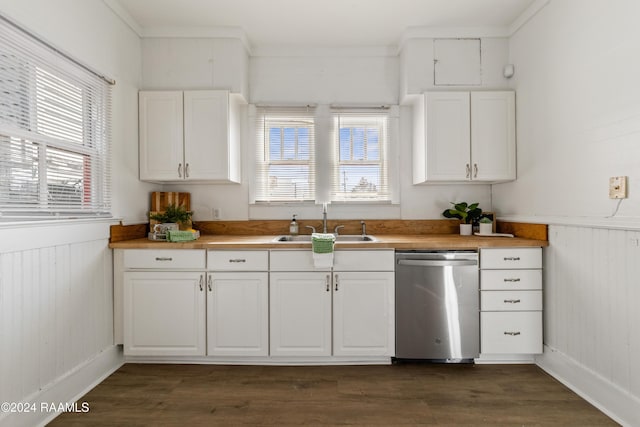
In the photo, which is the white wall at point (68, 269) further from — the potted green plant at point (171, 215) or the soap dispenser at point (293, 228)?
the soap dispenser at point (293, 228)

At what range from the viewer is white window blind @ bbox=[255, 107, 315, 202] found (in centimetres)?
330

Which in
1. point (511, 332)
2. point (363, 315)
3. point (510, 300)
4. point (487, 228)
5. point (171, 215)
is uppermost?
point (171, 215)

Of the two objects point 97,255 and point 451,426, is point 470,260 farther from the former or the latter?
point 97,255

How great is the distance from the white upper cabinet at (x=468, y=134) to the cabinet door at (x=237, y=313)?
1746mm

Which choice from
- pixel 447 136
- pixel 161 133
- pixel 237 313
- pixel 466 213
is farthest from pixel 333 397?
pixel 161 133

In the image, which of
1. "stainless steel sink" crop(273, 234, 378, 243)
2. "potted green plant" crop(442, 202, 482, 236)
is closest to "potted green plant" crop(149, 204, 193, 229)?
"stainless steel sink" crop(273, 234, 378, 243)

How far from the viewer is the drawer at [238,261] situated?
8.35 ft

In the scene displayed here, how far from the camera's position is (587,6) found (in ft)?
7.13

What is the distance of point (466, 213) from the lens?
10.2 feet

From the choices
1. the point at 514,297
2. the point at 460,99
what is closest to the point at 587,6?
the point at 460,99

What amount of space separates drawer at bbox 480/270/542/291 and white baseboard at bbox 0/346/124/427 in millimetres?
2825

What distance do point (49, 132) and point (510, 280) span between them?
327 cm

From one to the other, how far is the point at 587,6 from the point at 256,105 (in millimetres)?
2596

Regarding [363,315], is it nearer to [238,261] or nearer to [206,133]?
[238,261]
